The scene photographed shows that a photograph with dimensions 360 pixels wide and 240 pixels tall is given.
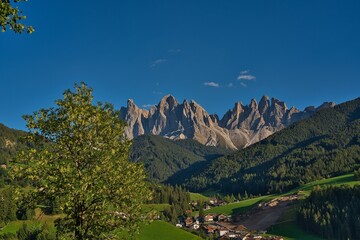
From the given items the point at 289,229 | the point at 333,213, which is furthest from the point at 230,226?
the point at 333,213

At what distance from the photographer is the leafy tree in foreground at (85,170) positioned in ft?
59.4

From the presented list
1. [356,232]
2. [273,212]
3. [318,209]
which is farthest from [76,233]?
[273,212]

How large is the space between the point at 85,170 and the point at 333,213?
15579 cm

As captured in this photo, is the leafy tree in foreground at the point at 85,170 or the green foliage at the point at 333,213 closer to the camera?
the leafy tree in foreground at the point at 85,170

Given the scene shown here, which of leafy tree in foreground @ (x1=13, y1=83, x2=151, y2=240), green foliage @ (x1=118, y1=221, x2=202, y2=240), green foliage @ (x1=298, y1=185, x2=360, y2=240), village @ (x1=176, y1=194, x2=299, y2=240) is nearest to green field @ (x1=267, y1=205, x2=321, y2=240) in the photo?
green foliage @ (x1=298, y1=185, x2=360, y2=240)

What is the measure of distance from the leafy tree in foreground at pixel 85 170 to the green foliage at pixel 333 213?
142 m

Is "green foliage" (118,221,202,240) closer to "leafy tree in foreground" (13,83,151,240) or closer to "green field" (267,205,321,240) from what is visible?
"green field" (267,205,321,240)

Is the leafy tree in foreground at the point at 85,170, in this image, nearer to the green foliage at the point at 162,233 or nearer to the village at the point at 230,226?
the green foliage at the point at 162,233

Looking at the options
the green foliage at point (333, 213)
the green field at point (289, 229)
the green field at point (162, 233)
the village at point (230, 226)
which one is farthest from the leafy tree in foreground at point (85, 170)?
the green foliage at point (333, 213)

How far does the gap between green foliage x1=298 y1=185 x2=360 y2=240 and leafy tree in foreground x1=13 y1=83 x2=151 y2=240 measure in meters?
142

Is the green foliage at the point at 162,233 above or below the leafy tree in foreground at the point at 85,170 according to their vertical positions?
below

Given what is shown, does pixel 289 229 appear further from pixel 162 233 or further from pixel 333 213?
pixel 162 233

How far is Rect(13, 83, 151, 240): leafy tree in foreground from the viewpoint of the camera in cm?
1811

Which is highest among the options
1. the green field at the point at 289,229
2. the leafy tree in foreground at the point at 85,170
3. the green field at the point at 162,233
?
the leafy tree in foreground at the point at 85,170
